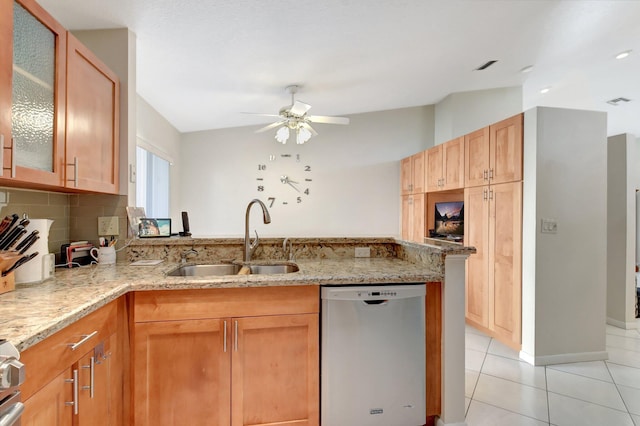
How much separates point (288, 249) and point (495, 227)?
2.18 metres

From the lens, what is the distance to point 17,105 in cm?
124

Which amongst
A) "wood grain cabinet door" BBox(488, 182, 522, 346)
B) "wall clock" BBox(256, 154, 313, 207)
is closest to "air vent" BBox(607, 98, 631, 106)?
"wood grain cabinet door" BBox(488, 182, 522, 346)

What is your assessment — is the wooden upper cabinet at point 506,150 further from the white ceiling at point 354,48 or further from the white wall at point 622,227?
the white wall at point 622,227

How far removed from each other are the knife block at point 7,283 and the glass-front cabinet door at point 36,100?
1.32ft

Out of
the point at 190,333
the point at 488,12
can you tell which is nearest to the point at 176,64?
the point at 190,333

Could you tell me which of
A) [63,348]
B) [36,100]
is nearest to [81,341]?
[63,348]

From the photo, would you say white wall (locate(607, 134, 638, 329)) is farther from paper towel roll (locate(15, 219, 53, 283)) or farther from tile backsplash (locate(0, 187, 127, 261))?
paper towel roll (locate(15, 219, 53, 283))

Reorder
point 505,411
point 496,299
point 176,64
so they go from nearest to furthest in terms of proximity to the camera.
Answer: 1. point 505,411
2. point 176,64
3. point 496,299

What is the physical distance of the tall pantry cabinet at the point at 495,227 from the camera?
2.81 meters

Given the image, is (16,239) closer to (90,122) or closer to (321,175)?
(90,122)

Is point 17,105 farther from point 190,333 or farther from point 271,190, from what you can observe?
point 271,190

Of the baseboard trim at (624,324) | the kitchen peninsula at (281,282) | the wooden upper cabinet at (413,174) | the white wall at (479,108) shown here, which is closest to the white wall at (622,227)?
the baseboard trim at (624,324)

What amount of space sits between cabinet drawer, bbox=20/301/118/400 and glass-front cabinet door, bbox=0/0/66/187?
0.62 metres

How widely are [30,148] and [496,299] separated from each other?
3605mm
